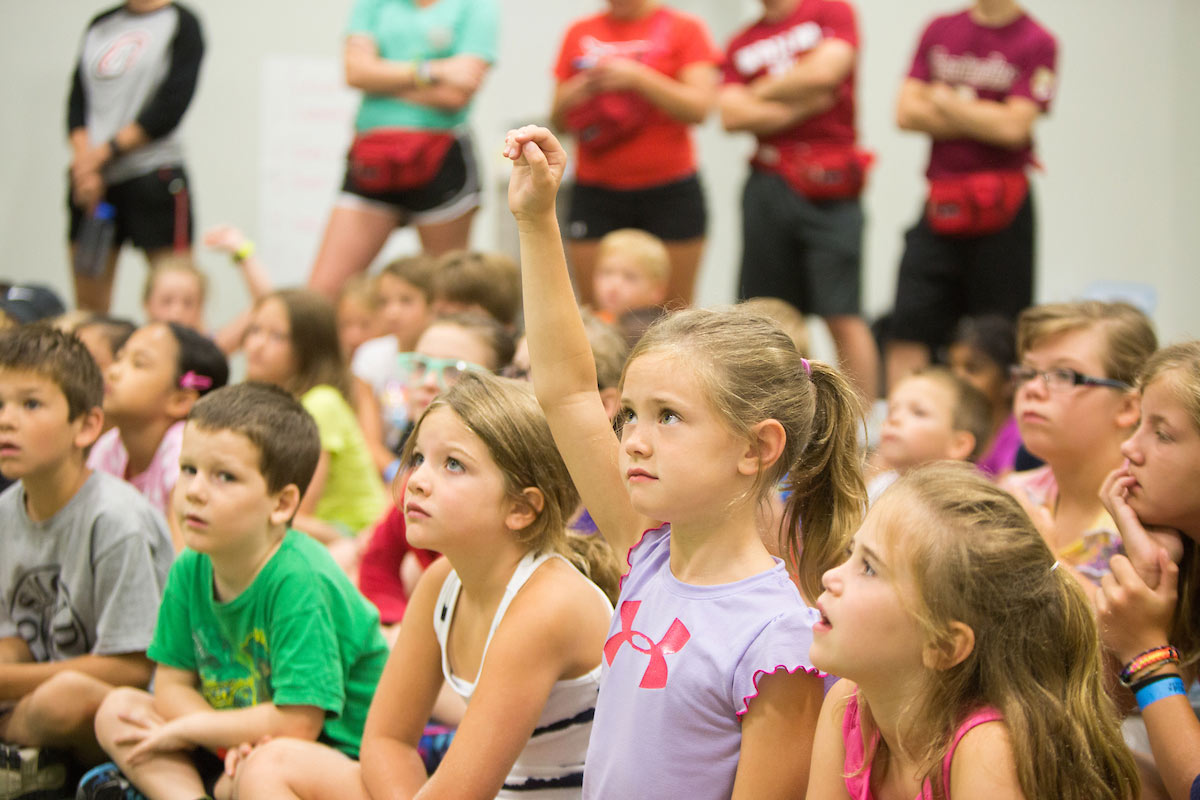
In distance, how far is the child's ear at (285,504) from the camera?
2164mm

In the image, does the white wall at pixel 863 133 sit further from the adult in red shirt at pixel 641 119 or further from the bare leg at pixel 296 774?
the bare leg at pixel 296 774

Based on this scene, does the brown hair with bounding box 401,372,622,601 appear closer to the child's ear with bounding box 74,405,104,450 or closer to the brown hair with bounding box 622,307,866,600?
the brown hair with bounding box 622,307,866,600

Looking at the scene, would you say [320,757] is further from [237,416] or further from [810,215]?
[810,215]

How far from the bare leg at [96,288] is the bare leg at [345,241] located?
1.07 meters

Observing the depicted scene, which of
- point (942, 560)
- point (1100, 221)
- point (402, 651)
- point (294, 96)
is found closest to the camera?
point (942, 560)

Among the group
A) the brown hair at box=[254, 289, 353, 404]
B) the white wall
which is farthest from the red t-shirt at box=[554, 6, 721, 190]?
the white wall

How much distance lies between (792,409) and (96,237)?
3.62m

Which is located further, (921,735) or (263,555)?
(263,555)

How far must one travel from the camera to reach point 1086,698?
1.36 m

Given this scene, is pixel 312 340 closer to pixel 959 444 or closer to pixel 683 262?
pixel 683 262

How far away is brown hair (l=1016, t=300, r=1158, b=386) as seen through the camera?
7.68 ft

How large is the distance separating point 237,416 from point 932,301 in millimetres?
2401

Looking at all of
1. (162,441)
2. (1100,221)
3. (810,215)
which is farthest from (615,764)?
(1100,221)

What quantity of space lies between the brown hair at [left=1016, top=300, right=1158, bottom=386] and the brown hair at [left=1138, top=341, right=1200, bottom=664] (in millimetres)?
542
